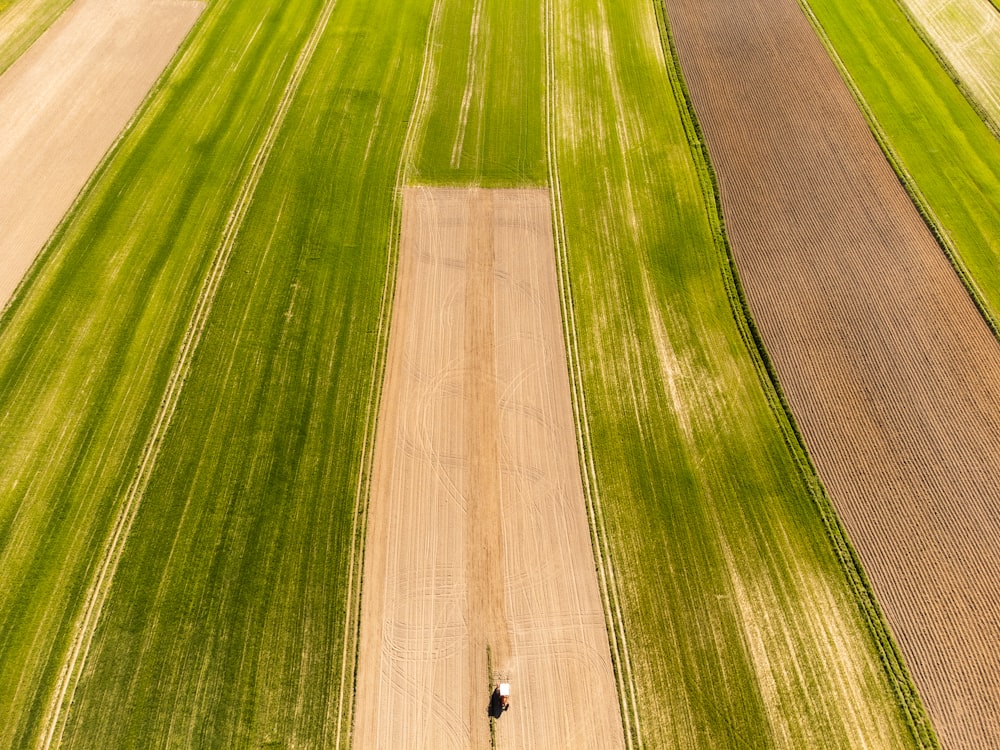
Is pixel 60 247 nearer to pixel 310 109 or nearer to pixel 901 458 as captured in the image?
pixel 310 109

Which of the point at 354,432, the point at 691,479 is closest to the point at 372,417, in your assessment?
the point at 354,432

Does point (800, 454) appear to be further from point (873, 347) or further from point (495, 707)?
point (495, 707)

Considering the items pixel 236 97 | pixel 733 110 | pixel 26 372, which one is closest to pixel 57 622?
pixel 26 372

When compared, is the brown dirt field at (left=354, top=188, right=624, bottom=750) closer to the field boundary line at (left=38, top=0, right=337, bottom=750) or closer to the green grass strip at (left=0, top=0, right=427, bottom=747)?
the green grass strip at (left=0, top=0, right=427, bottom=747)

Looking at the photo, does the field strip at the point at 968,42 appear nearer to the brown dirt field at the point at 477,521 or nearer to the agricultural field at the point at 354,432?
the agricultural field at the point at 354,432

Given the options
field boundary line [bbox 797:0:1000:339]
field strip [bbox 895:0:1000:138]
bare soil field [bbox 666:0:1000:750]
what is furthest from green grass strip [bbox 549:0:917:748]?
field strip [bbox 895:0:1000:138]

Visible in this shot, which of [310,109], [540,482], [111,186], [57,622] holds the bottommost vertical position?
[57,622]
